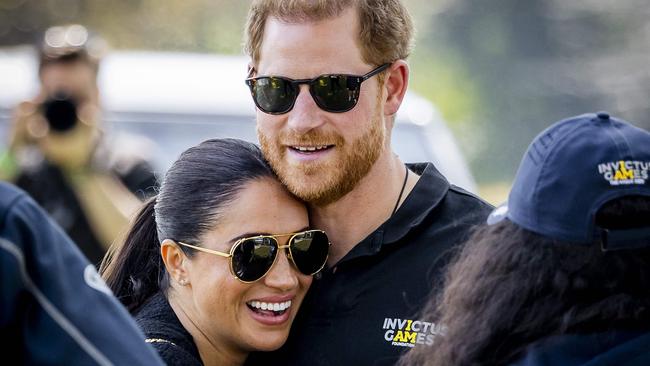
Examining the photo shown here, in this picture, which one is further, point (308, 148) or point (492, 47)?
point (492, 47)

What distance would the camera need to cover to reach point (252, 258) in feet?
9.60

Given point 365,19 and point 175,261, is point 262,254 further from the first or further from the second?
point 365,19

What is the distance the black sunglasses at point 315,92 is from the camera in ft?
9.84

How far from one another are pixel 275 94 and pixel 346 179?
30cm

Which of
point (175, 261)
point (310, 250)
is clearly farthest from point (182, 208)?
point (310, 250)

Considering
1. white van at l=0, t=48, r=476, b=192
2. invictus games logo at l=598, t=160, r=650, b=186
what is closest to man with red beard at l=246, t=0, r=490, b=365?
invictus games logo at l=598, t=160, r=650, b=186

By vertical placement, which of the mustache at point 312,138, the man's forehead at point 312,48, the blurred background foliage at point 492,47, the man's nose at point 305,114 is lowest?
the blurred background foliage at point 492,47

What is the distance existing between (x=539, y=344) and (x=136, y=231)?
154 cm

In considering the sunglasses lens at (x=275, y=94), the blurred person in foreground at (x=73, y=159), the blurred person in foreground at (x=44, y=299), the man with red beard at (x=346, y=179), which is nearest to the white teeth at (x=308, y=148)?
the man with red beard at (x=346, y=179)

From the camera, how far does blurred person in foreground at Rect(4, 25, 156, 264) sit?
5078 mm

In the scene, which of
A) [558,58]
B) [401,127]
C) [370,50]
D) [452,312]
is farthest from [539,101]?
[452,312]

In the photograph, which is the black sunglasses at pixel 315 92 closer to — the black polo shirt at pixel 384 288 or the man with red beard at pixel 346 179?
the man with red beard at pixel 346 179

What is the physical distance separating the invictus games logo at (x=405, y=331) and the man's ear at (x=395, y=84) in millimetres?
649

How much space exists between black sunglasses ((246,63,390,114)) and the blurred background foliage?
941 centimetres
